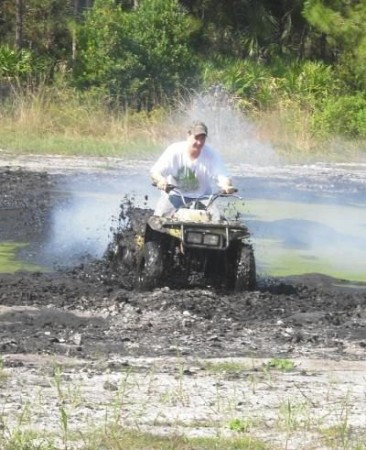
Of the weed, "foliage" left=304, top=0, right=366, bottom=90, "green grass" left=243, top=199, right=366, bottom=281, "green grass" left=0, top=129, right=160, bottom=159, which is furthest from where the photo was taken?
"foliage" left=304, top=0, right=366, bottom=90

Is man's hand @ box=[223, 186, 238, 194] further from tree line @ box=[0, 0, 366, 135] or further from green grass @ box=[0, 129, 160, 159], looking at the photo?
tree line @ box=[0, 0, 366, 135]

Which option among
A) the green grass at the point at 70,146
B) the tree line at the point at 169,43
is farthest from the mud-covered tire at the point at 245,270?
the tree line at the point at 169,43

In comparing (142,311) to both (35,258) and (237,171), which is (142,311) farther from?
(237,171)

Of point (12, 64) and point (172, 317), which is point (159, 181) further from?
point (12, 64)

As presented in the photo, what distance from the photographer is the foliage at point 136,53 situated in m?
33.9

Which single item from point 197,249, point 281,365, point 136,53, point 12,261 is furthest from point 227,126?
point 281,365

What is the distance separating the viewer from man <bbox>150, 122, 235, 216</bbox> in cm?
1445

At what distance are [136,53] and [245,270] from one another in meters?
20.8

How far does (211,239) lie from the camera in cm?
1375

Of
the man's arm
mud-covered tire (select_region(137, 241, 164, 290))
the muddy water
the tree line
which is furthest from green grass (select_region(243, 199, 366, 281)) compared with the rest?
the tree line

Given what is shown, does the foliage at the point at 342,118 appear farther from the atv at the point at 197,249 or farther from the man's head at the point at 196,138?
the atv at the point at 197,249

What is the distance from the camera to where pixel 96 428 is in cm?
793

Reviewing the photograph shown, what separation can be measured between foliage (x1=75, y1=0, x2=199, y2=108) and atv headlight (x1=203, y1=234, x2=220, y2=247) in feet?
66.6

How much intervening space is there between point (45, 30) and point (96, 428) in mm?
36378
